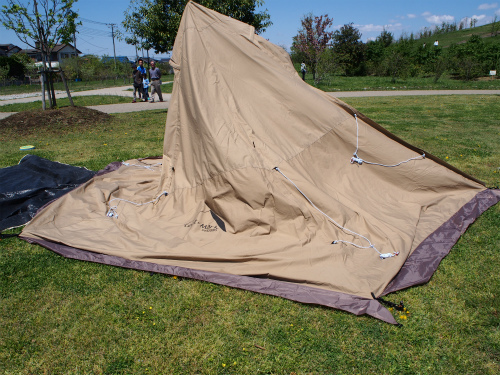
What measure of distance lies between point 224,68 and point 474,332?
3.90m

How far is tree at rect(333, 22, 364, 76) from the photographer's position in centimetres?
3650

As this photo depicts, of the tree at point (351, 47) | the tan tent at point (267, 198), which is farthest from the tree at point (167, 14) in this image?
the tree at point (351, 47)

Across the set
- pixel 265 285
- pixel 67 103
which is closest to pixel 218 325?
pixel 265 285

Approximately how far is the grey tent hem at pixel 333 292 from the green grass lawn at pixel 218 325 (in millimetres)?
65

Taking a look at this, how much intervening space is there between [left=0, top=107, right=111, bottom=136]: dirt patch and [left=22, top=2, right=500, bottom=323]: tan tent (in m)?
6.14

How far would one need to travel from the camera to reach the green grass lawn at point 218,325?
9.42 feet

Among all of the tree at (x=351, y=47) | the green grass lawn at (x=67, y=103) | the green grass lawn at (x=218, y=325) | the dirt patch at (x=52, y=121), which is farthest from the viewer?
the tree at (x=351, y=47)

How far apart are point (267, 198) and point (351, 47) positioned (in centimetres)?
3608

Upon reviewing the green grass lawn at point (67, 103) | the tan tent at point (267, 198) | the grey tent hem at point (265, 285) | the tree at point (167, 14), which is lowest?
the grey tent hem at point (265, 285)

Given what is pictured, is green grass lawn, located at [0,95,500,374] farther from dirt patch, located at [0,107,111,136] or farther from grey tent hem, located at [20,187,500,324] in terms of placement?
dirt patch, located at [0,107,111,136]

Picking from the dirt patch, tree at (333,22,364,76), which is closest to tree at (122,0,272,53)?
the dirt patch

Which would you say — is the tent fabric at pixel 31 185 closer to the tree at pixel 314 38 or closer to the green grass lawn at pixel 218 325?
the green grass lawn at pixel 218 325

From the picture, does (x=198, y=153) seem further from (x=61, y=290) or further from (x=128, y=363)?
(x=128, y=363)

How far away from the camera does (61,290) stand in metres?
3.73
